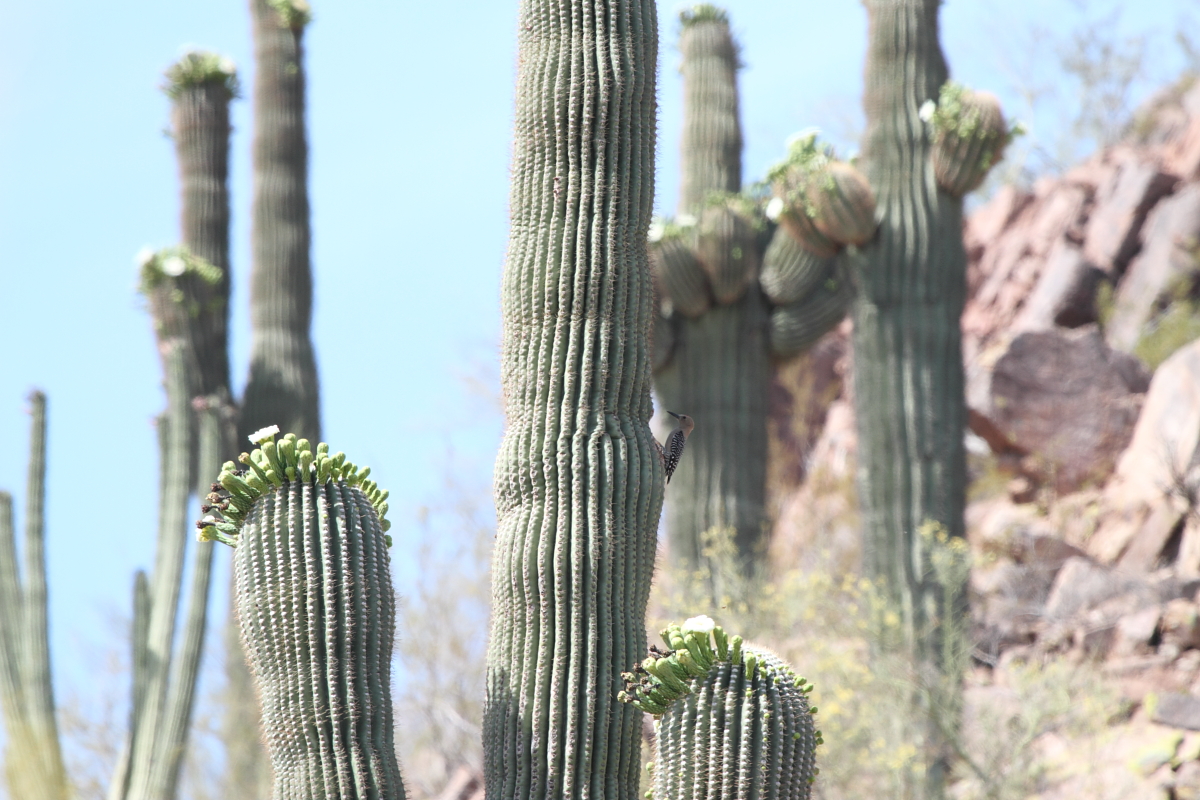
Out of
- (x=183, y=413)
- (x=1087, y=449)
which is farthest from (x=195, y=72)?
(x=1087, y=449)

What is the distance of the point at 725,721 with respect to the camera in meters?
4.85

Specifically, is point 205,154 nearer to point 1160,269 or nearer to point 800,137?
point 800,137

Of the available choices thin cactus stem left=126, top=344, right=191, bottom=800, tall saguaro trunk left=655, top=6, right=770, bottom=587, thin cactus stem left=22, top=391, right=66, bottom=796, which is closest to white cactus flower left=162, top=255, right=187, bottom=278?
thin cactus stem left=126, top=344, right=191, bottom=800

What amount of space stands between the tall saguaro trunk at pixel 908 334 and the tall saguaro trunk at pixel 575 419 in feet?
15.0

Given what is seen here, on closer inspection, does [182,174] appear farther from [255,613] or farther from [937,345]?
[255,613]

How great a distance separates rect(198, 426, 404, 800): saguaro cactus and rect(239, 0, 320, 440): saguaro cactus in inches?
228

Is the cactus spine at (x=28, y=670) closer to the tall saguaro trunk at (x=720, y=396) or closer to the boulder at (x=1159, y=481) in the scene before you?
the tall saguaro trunk at (x=720, y=396)

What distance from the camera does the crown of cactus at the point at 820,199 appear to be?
1059 centimetres

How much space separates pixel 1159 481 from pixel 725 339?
148 inches

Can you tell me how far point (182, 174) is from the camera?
37.7 ft

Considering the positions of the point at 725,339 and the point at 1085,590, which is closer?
the point at 1085,590

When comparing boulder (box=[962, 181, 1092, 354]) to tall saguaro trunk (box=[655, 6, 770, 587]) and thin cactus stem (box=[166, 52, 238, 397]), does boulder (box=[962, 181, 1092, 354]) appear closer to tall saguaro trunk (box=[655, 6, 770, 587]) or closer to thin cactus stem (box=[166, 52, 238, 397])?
tall saguaro trunk (box=[655, 6, 770, 587])

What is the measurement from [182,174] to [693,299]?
3937 mm

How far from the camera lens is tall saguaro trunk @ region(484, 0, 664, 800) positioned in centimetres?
563
